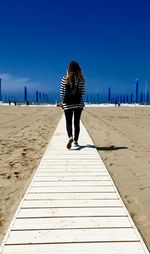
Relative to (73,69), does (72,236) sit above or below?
below

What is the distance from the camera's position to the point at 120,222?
3396mm

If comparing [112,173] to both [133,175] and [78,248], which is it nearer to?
[133,175]

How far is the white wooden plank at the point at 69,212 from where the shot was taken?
3.57 m

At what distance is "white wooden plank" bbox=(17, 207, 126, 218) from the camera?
11.7ft

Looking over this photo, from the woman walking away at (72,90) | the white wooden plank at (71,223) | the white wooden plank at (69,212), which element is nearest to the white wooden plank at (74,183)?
the white wooden plank at (69,212)

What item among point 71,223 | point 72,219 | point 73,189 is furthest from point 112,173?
point 71,223

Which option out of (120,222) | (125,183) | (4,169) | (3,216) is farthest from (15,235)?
(4,169)

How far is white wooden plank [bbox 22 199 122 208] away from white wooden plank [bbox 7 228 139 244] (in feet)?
2.34

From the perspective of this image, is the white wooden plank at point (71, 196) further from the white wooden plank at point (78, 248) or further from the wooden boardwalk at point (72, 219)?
the white wooden plank at point (78, 248)

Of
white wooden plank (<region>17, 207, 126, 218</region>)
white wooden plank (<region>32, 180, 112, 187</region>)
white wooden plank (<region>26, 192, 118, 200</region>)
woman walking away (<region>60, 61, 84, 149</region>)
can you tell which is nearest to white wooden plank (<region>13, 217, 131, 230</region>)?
white wooden plank (<region>17, 207, 126, 218</region>)

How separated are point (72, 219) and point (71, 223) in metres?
0.11

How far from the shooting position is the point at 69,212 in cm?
366

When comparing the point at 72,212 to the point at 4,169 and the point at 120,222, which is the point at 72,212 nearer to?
the point at 120,222

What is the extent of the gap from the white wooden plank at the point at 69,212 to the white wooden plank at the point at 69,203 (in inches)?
4.4
